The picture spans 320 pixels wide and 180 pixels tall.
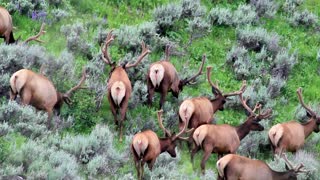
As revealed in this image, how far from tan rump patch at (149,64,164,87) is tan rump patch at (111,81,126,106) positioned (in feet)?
3.66

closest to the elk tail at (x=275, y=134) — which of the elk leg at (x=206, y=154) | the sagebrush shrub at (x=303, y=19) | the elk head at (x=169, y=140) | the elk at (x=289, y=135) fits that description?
the elk at (x=289, y=135)

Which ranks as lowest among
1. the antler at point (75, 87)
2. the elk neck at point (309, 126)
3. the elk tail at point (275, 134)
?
the elk neck at point (309, 126)

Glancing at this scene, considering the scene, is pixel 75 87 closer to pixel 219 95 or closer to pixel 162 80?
pixel 162 80

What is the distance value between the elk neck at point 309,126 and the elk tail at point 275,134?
35.2 inches

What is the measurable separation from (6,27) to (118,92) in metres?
2.98

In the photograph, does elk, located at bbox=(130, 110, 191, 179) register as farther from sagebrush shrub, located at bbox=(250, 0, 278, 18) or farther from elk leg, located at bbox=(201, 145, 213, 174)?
sagebrush shrub, located at bbox=(250, 0, 278, 18)

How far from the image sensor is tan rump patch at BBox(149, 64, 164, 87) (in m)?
14.0

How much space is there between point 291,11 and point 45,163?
10518mm

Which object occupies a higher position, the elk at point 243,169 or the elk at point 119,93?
the elk at point 119,93

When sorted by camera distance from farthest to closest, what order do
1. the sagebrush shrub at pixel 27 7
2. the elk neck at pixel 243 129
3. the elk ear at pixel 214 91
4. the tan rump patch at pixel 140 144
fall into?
the sagebrush shrub at pixel 27 7 < the elk ear at pixel 214 91 < the elk neck at pixel 243 129 < the tan rump patch at pixel 140 144

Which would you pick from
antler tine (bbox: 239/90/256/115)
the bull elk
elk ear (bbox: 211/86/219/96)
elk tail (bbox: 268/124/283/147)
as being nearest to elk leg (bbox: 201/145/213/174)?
elk tail (bbox: 268/124/283/147)

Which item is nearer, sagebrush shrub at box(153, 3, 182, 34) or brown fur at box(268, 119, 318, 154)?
brown fur at box(268, 119, 318, 154)

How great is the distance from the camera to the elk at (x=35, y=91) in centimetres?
1205

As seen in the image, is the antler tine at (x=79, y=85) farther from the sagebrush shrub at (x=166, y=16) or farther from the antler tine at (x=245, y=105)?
the sagebrush shrub at (x=166, y=16)
